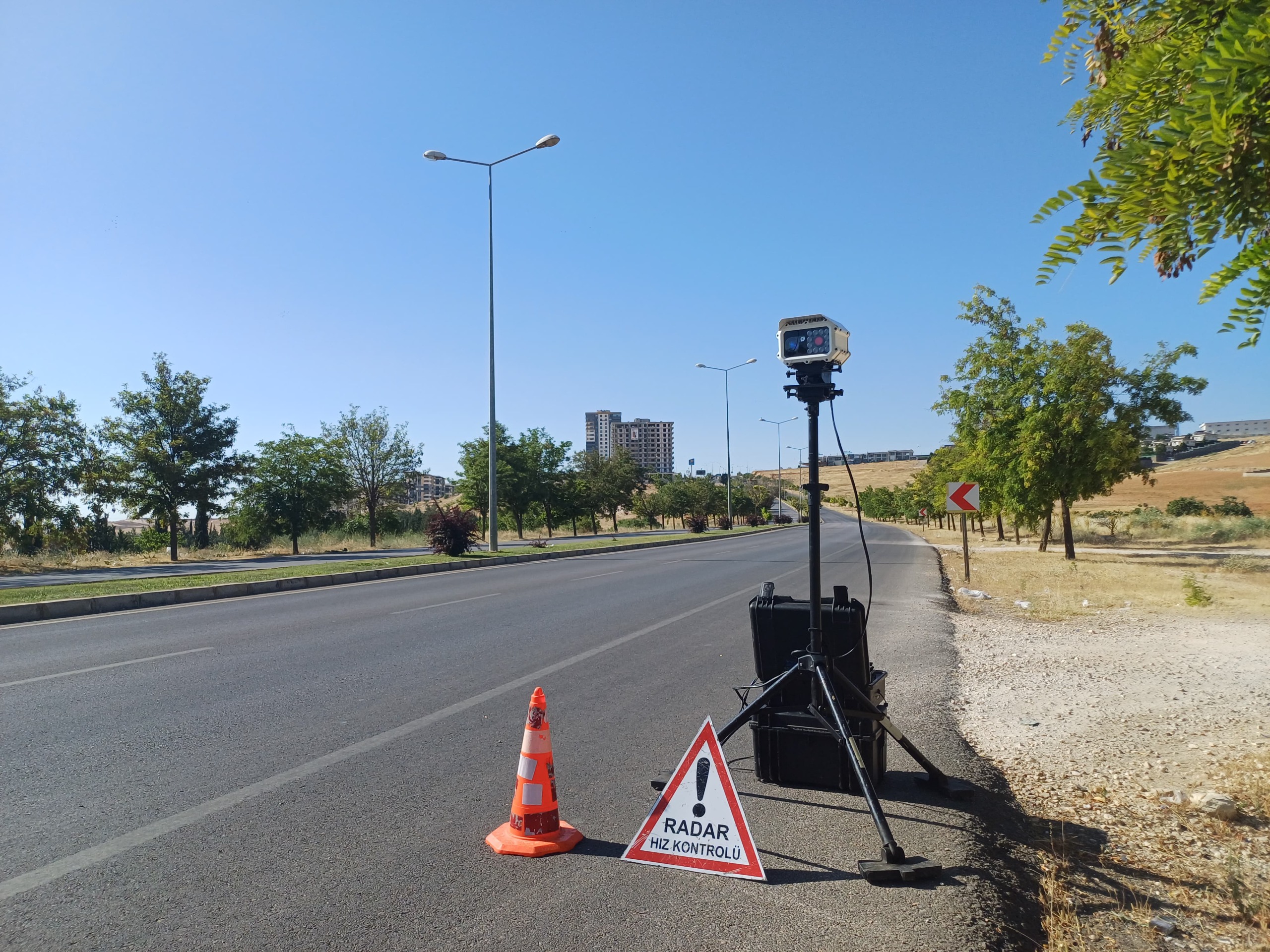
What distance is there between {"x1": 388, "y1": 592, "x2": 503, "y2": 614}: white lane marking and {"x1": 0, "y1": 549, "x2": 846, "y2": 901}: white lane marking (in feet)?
17.2

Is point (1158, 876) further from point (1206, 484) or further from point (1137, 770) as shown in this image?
point (1206, 484)

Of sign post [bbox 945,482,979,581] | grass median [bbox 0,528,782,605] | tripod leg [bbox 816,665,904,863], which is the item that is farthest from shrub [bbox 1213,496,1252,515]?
tripod leg [bbox 816,665,904,863]

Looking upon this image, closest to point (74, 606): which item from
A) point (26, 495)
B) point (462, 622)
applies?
point (462, 622)

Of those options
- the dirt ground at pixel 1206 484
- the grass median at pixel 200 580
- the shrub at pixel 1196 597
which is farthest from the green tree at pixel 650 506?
the shrub at pixel 1196 597

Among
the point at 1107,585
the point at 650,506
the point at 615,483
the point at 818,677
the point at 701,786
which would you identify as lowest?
the point at 1107,585

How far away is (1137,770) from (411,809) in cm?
435

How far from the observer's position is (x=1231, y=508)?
48281mm

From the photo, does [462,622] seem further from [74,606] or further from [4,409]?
[4,409]

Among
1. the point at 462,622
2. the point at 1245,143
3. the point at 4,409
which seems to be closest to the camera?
the point at 1245,143

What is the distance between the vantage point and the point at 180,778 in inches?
175

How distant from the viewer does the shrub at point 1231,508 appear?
47.4 m

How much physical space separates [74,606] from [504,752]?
1109 centimetres

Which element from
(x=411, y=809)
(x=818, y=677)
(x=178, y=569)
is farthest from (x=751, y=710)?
(x=178, y=569)

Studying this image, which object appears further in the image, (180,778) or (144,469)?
(144,469)
